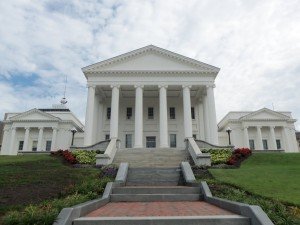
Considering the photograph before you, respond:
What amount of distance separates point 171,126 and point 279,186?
30.0 metres

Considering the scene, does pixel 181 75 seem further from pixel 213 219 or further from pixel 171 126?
pixel 213 219

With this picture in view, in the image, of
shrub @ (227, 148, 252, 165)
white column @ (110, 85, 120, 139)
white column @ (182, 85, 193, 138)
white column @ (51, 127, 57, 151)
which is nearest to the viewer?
shrub @ (227, 148, 252, 165)

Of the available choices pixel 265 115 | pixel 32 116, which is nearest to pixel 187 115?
pixel 265 115

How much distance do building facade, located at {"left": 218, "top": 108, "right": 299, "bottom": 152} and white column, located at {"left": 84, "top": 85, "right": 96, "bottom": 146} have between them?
24052 millimetres

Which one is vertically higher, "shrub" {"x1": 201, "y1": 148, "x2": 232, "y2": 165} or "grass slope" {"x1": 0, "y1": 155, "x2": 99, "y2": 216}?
"shrub" {"x1": 201, "y1": 148, "x2": 232, "y2": 165}

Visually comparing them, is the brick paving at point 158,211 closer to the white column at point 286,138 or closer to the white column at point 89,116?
the white column at point 89,116

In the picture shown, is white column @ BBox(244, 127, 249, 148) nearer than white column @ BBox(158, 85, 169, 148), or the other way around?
white column @ BBox(158, 85, 169, 148)

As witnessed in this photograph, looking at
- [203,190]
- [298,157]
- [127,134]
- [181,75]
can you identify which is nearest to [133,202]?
[203,190]

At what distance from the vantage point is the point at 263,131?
50.1 meters

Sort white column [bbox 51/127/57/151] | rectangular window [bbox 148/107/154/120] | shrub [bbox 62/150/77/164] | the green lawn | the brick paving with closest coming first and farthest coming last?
1. the brick paving
2. the green lawn
3. shrub [bbox 62/150/77/164]
4. rectangular window [bbox 148/107/154/120]
5. white column [bbox 51/127/57/151]

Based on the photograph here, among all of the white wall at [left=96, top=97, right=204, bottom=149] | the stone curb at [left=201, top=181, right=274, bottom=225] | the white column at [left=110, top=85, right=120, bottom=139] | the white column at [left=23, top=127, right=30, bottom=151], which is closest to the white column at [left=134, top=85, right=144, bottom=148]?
the white column at [left=110, top=85, right=120, bottom=139]

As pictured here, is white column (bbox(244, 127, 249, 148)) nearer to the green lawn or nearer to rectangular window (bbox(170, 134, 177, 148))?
rectangular window (bbox(170, 134, 177, 148))

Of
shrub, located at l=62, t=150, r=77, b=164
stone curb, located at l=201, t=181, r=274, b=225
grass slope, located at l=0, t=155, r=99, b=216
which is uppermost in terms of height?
shrub, located at l=62, t=150, r=77, b=164

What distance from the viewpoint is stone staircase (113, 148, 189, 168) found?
20.9 metres
